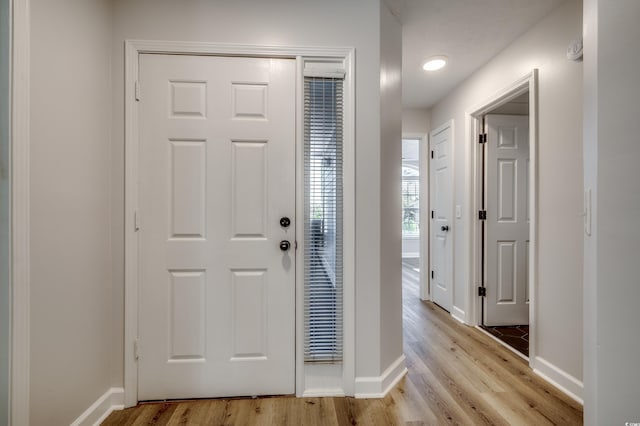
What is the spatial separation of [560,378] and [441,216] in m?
1.89

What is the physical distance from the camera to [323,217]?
1787 millimetres

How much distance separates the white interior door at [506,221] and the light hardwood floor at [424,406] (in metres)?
0.86

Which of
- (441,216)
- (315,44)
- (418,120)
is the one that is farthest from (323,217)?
(418,120)

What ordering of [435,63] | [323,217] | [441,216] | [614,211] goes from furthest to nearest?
[441,216] < [435,63] < [323,217] < [614,211]

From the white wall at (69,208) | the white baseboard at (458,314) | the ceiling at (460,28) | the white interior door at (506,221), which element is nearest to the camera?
the white wall at (69,208)

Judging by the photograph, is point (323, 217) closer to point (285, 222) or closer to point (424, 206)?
point (285, 222)

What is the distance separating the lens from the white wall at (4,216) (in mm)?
1109

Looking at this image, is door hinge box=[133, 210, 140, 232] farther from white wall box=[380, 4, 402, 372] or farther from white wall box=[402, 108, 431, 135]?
white wall box=[402, 108, 431, 135]

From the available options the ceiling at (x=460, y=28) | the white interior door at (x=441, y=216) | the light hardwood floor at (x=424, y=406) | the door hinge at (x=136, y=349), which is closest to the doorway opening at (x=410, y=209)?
the white interior door at (x=441, y=216)

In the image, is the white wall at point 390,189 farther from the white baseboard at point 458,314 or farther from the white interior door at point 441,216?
the white interior door at point 441,216

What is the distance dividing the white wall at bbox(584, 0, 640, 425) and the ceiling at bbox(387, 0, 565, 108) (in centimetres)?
97

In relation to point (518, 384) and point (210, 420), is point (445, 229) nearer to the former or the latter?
point (518, 384)

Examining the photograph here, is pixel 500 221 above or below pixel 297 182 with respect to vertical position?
below

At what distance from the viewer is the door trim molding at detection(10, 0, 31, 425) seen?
113cm
